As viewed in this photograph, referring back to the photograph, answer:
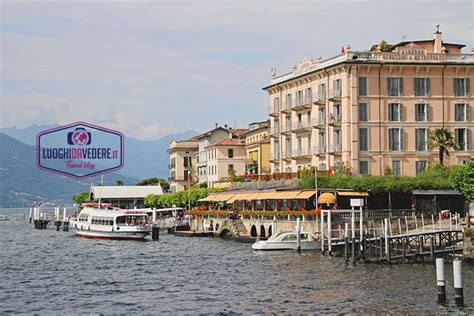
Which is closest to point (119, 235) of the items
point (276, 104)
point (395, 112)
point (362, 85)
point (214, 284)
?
point (276, 104)

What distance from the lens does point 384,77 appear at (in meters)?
106

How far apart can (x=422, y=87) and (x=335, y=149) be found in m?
12.1

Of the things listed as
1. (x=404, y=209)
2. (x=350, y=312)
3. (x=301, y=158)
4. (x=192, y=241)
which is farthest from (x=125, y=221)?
(x=350, y=312)

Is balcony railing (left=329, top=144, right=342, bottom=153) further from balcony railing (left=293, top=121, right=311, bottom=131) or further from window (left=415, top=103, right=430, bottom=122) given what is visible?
window (left=415, top=103, right=430, bottom=122)

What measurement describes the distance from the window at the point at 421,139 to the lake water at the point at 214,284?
100 feet

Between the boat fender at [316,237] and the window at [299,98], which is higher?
the window at [299,98]

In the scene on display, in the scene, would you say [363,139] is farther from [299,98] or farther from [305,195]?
[299,98]

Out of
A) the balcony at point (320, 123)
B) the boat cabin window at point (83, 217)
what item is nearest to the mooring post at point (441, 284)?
the balcony at point (320, 123)

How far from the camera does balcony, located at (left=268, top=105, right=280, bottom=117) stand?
124 meters

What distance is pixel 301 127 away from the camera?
11594 cm

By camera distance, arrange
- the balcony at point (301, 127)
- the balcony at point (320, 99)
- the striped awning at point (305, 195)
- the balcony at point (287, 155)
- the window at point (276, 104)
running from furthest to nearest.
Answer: the window at point (276, 104), the balcony at point (287, 155), the balcony at point (301, 127), the balcony at point (320, 99), the striped awning at point (305, 195)

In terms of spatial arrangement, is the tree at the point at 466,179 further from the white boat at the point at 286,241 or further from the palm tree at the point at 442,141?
the palm tree at the point at 442,141

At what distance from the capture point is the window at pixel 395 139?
10612 centimetres

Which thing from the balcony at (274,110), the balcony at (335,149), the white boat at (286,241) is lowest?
the white boat at (286,241)
